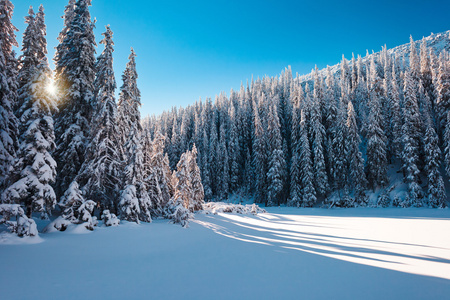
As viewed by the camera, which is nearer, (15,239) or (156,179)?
(15,239)

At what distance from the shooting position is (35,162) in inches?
434

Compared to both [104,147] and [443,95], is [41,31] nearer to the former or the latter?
[104,147]

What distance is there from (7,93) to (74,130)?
4569mm

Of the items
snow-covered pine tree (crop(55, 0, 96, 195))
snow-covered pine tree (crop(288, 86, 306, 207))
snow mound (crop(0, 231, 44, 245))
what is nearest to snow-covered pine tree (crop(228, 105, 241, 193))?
snow-covered pine tree (crop(288, 86, 306, 207))

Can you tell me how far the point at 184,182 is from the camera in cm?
2484

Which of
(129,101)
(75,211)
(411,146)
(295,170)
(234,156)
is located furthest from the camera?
(234,156)

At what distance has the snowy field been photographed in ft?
18.1

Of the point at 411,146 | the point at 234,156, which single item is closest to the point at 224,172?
the point at 234,156

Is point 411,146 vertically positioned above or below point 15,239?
above

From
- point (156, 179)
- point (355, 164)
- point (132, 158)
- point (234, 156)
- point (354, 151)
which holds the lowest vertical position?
point (156, 179)

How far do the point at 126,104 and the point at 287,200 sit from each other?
3749 centimetres

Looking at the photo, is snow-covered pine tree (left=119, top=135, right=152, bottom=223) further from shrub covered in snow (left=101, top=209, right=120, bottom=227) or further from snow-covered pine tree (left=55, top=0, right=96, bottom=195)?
snow-covered pine tree (left=55, top=0, right=96, bottom=195)

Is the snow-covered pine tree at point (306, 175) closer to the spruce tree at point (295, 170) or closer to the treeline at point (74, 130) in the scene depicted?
the spruce tree at point (295, 170)

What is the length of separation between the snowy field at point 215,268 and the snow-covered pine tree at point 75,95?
27.3ft
